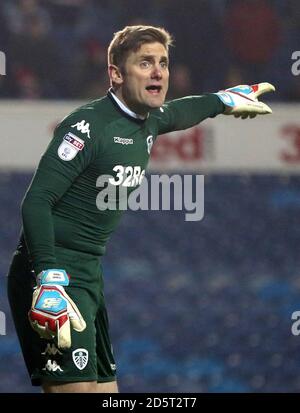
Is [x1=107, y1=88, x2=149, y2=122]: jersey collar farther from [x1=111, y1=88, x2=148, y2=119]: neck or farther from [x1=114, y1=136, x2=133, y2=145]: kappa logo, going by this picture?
[x1=114, y1=136, x2=133, y2=145]: kappa logo

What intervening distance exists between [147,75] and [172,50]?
480 centimetres

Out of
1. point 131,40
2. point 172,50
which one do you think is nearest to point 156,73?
point 131,40

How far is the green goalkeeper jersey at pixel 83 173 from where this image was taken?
17.6 feet

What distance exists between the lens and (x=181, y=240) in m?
10.4

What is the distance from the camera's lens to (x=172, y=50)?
10430mm

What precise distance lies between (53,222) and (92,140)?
0.44 metres

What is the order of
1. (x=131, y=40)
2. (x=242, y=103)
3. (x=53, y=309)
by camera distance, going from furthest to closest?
(x=242, y=103), (x=131, y=40), (x=53, y=309)

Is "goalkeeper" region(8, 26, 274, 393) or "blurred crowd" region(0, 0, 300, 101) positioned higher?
"blurred crowd" region(0, 0, 300, 101)

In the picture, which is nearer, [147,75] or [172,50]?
[147,75]

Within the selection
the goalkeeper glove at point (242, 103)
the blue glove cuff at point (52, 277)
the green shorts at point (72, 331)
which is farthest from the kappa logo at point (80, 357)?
the goalkeeper glove at point (242, 103)

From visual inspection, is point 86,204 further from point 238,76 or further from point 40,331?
point 238,76

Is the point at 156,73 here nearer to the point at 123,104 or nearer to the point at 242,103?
the point at 123,104

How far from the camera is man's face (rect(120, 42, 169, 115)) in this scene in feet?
18.7

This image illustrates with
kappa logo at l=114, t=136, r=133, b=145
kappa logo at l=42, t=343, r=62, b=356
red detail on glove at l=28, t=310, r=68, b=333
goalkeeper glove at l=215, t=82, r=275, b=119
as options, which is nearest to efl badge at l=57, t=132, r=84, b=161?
kappa logo at l=114, t=136, r=133, b=145
